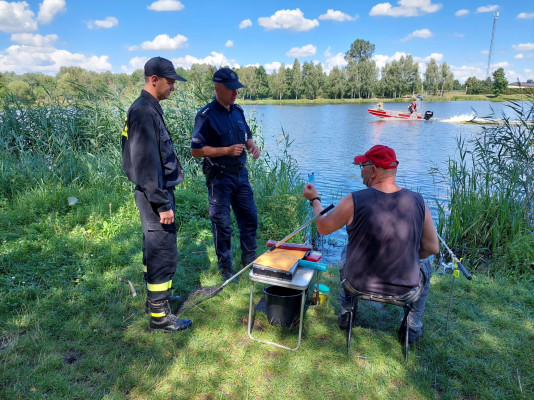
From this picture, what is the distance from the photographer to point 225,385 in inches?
90.4

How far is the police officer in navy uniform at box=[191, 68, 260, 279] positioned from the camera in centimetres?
337

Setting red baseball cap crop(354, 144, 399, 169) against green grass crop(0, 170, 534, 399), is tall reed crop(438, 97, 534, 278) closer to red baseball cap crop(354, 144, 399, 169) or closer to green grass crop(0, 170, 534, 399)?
green grass crop(0, 170, 534, 399)

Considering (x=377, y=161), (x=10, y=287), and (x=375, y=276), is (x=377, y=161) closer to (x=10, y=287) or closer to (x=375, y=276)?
(x=375, y=276)

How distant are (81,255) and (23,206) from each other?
1819 mm

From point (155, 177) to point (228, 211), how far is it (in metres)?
1.12

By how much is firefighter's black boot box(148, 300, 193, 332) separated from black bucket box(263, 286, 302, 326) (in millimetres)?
699

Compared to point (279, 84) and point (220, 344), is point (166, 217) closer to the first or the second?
point (220, 344)

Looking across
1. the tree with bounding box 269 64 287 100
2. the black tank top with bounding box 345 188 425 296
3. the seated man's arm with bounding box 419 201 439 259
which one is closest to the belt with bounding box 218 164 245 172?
the black tank top with bounding box 345 188 425 296

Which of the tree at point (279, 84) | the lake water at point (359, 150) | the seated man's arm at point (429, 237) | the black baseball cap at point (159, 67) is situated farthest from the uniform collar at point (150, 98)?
the tree at point (279, 84)

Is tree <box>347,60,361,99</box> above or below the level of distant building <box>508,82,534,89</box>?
above

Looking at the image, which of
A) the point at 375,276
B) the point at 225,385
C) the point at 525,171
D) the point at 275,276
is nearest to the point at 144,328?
the point at 225,385

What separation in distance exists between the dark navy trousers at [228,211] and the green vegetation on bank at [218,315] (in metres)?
0.34

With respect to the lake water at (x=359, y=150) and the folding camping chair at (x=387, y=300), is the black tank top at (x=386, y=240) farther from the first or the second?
the lake water at (x=359, y=150)

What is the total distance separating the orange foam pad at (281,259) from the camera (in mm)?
2583
